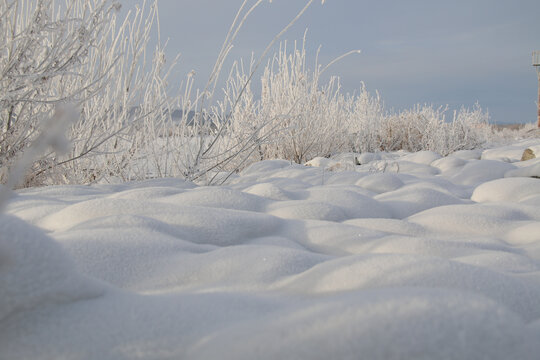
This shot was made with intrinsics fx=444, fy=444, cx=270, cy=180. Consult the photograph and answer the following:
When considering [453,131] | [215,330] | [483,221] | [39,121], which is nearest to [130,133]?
[39,121]

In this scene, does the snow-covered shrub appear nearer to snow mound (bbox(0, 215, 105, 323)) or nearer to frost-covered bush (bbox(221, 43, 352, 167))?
frost-covered bush (bbox(221, 43, 352, 167))

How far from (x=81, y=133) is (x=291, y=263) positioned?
2.28m

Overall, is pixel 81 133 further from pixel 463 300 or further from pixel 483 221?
pixel 463 300

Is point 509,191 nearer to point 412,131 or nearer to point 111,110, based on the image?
point 111,110

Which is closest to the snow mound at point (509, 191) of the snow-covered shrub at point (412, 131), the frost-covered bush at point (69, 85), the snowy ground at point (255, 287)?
the snowy ground at point (255, 287)

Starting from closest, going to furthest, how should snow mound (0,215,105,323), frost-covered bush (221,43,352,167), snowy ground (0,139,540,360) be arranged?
snowy ground (0,139,540,360), snow mound (0,215,105,323), frost-covered bush (221,43,352,167)

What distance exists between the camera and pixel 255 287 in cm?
88

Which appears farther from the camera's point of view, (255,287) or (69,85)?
(69,85)

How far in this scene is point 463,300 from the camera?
59 centimetres

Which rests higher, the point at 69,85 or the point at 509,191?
the point at 69,85

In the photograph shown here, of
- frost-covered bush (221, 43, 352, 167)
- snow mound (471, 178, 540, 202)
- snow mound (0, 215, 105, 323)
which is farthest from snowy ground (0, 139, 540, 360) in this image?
frost-covered bush (221, 43, 352, 167)

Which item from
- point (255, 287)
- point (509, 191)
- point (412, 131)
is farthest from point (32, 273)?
point (412, 131)

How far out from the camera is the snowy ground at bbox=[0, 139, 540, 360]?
54 cm

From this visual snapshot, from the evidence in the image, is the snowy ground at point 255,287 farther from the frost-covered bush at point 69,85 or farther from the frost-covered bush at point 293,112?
the frost-covered bush at point 293,112
